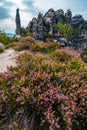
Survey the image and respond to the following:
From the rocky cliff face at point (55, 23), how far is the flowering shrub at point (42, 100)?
99.9 m

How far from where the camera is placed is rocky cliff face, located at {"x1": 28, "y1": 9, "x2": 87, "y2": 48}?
112 metres

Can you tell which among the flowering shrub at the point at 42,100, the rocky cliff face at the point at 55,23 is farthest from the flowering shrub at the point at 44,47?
the rocky cliff face at the point at 55,23

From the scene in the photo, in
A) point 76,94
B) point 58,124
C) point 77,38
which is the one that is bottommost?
point 77,38

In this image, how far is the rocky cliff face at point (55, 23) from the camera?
11206cm

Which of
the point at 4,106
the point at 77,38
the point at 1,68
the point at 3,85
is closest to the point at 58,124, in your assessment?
the point at 4,106

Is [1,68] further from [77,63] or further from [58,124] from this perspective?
[58,124]

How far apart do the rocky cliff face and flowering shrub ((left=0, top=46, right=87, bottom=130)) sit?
99.9 metres

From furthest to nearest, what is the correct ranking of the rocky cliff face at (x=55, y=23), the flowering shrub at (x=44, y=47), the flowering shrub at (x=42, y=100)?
the rocky cliff face at (x=55, y=23)
the flowering shrub at (x=44, y=47)
the flowering shrub at (x=42, y=100)

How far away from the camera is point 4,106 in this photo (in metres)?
7.15

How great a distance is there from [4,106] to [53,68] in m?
1.98

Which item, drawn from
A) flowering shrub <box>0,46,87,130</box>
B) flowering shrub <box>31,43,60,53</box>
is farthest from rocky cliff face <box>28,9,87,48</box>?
flowering shrub <box>0,46,87,130</box>

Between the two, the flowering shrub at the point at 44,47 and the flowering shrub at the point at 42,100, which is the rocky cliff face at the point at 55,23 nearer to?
the flowering shrub at the point at 44,47

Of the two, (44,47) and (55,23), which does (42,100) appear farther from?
(55,23)

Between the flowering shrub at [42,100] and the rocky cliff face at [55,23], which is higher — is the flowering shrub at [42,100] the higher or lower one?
the higher one
